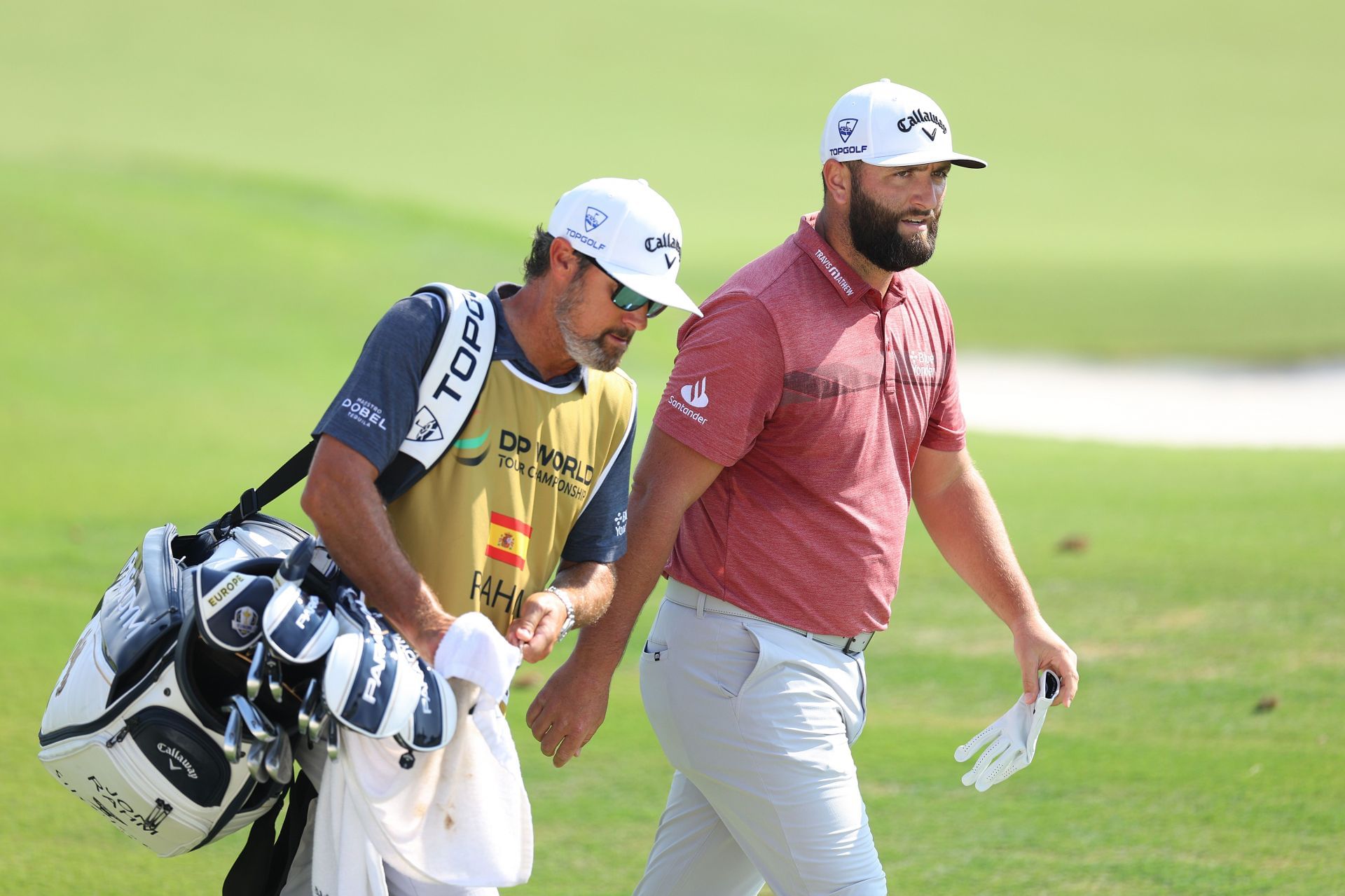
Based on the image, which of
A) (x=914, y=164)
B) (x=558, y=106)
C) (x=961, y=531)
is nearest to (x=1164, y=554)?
(x=961, y=531)

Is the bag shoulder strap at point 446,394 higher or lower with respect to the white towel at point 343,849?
higher

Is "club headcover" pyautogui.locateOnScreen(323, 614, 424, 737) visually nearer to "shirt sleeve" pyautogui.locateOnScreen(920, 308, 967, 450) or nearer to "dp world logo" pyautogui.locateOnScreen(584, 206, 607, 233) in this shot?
"dp world logo" pyautogui.locateOnScreen(584, 206, 607, 233)

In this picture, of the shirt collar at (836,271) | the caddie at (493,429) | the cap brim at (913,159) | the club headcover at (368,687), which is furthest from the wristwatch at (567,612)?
the cap brim at (913,159)

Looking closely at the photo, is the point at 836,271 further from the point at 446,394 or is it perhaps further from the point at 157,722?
the point at 157,722

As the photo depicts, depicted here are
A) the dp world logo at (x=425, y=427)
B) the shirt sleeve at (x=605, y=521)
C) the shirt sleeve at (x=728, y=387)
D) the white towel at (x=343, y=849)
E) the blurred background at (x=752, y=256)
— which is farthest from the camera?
the blurred background at (x=752, y=256)

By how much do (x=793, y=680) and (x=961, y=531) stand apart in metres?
0.90

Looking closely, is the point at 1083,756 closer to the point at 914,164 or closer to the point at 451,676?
the point at 914,164

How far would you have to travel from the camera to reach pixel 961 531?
4387 mm

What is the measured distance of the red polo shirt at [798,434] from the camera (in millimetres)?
3766

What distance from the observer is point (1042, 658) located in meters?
4.16

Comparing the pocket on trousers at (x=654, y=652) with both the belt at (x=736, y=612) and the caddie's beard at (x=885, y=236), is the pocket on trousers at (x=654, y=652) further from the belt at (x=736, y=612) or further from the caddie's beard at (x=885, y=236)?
the caddie's beard at (x=885, y=236)

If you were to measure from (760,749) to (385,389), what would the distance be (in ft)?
4.34

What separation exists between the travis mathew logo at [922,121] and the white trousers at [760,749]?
131cm

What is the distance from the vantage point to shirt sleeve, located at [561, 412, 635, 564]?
11.4ft
